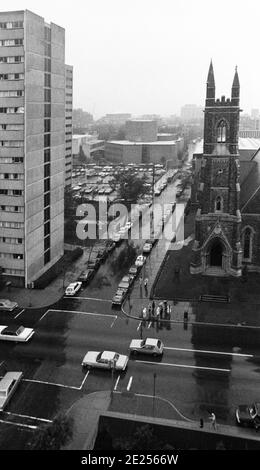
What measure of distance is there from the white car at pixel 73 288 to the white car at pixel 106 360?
1256 cm

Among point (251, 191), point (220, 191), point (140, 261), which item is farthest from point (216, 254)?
point (140, 261)

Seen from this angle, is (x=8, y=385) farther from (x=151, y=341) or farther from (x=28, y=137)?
(x=28, y=137)

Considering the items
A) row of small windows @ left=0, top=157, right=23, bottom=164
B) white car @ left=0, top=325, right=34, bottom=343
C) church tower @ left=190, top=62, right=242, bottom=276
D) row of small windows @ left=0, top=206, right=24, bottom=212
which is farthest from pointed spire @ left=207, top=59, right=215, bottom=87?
white car @ left=0, top=325, right=34, bottom=343

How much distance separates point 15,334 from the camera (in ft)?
115

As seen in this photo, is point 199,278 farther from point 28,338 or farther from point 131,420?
point 131,420

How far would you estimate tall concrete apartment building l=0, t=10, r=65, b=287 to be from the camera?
4316 centimetres

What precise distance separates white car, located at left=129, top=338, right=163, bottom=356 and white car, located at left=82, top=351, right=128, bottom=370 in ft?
4.85

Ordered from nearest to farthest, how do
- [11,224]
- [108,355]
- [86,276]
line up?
[108,355] → [11,224] → [86,276]

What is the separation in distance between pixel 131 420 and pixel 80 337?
13.8 meters

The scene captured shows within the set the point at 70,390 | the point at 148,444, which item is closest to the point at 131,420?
the point at 148,444

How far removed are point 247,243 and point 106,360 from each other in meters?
25.7

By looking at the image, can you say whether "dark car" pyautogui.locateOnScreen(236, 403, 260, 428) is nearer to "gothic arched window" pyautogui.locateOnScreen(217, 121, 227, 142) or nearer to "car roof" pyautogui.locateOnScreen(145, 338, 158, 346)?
"car roof" pyautogui.locateOnScreen(145, 338, 158, 346)

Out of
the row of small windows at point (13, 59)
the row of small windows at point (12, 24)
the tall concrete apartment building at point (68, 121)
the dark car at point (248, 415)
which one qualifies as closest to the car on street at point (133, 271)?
the row of small windows at point (13, 59)

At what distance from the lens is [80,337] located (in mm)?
35781
